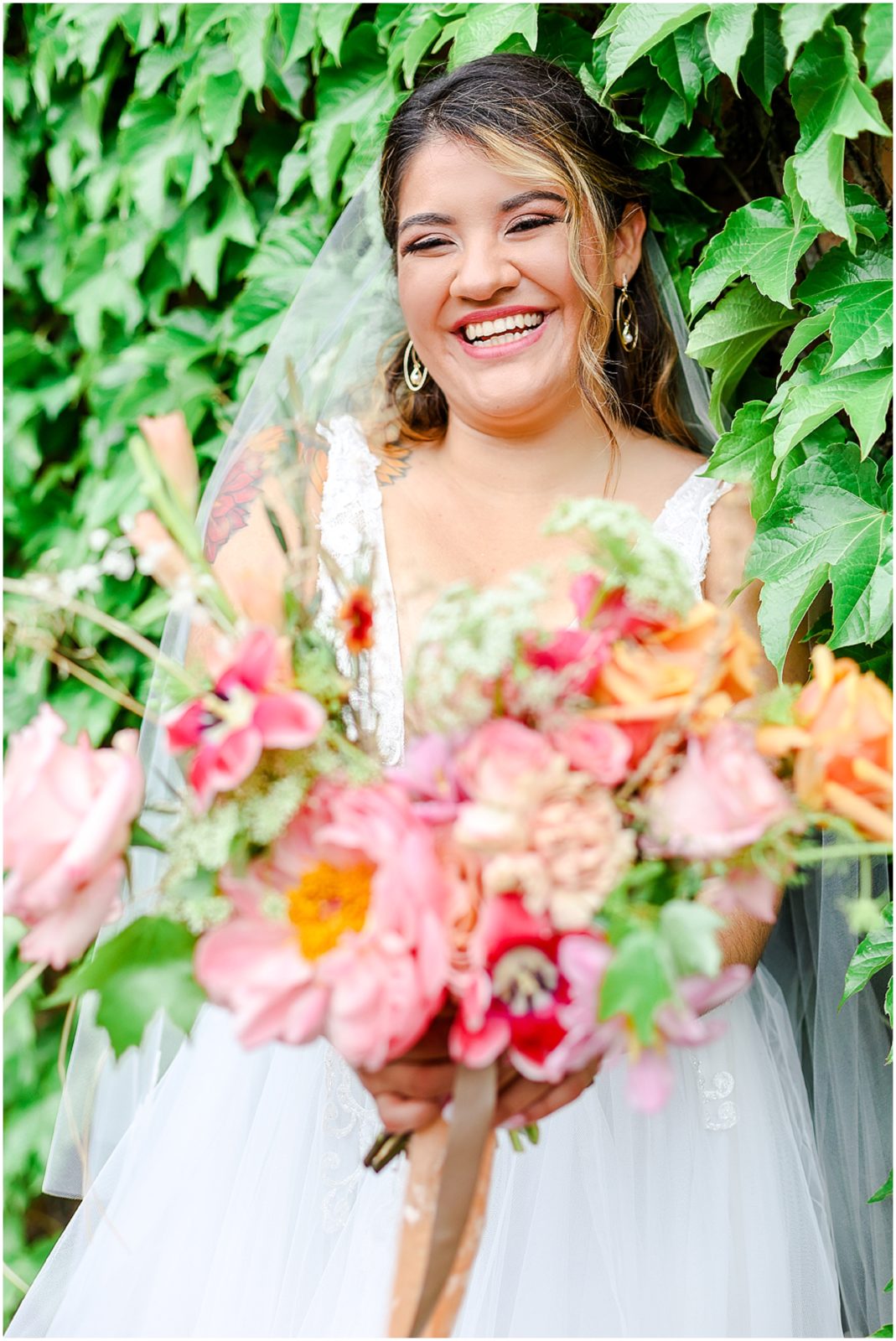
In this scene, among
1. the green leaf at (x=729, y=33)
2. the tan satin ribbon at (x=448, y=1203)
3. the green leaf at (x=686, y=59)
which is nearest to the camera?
the tan satin ribbon at (x=448, y=1203)

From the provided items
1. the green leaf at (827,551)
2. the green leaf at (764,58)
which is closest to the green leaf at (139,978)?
the green leaf at (827,551)

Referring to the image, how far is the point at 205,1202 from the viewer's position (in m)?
1.27

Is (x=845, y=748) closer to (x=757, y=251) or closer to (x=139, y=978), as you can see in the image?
(x=139, y=978)

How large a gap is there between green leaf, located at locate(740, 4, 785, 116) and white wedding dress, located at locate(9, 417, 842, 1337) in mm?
540

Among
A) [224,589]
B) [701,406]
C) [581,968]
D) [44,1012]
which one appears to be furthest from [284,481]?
[44,1012]

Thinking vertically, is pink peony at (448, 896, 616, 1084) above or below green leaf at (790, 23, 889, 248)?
below

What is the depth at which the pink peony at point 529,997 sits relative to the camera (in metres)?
0.65

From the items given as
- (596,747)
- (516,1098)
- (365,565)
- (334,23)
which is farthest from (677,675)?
(334,23)

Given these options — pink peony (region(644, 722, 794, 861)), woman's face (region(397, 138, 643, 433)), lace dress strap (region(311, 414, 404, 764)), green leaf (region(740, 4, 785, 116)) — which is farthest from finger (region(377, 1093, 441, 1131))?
green leaf (region(740, 4, 785, 116))

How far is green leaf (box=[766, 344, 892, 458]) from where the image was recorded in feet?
3.81

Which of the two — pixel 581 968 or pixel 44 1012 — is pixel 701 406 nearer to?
pixel 581 968

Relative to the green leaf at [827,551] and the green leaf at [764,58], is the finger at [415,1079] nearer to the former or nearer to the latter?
the green leaf at [827,551]

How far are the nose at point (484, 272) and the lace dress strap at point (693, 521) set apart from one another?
0.32m

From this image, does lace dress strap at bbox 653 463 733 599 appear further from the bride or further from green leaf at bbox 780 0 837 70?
green leaf at bbox 780 0 837 70
